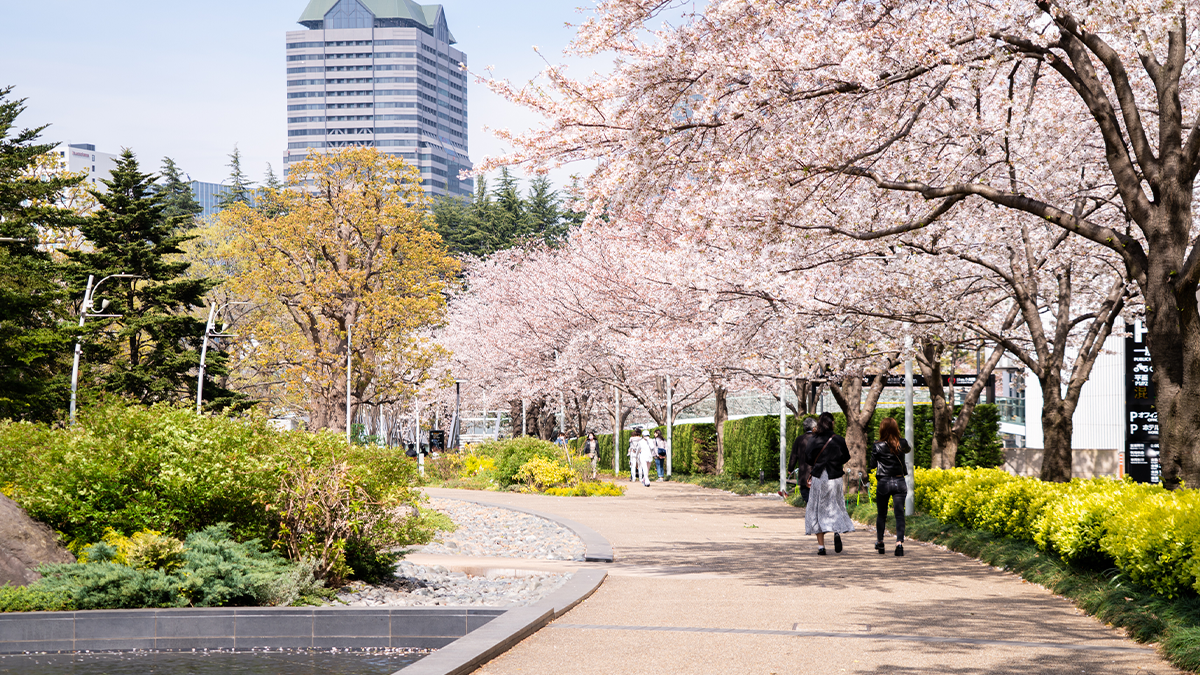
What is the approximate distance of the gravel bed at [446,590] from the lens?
9320 millimetres

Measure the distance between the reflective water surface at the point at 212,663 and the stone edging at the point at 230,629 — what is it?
0.23 feet

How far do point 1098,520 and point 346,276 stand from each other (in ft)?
113

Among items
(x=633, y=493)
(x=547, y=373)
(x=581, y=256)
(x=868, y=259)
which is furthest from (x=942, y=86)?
(x=547, y=373)

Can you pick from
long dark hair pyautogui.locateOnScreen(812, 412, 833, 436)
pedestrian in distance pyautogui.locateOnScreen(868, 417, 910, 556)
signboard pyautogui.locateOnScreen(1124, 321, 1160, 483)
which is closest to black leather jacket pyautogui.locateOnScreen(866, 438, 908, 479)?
pedestrian in distance pyautogui.locateOnScreen(868, 417, 910, 556)

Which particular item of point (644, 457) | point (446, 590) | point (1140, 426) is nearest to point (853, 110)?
point (446, 590)

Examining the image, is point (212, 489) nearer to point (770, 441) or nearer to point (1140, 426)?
point (1140, 426)

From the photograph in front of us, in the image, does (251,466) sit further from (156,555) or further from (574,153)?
(574,153)

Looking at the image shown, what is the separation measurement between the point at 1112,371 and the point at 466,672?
30528 mm

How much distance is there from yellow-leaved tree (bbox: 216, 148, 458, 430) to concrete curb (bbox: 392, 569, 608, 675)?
32.0m

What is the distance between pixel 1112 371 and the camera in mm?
32156

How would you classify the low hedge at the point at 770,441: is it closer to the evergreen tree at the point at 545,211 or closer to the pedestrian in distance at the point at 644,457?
the pedestrian in distance at the point at 644,457

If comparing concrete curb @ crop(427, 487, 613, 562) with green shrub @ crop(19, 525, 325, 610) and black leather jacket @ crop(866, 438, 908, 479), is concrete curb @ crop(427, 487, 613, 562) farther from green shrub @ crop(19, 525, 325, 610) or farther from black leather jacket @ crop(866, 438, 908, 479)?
green shrub @ crop(19, 525, 325, 610)

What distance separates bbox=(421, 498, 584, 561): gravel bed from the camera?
44.8ft

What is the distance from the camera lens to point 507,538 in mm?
15727
